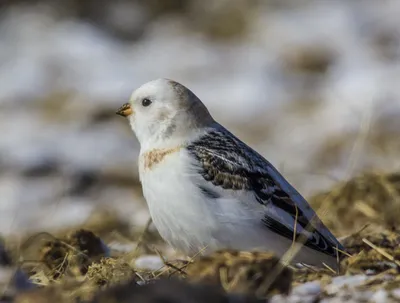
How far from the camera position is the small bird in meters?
3.83

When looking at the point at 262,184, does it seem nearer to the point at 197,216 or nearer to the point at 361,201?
the point at 197,216

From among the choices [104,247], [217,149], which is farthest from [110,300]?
[104,247]

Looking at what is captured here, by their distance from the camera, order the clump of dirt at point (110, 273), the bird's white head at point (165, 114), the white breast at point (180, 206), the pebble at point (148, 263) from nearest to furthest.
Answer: the clump of dirt at point (110, 273)
the white breast at point (180, 206)
the bird's white head at point (165, 114)
the pebble at point (148, 263)

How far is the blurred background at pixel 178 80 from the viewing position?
895 cm

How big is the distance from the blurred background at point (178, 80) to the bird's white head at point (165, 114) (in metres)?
2.52

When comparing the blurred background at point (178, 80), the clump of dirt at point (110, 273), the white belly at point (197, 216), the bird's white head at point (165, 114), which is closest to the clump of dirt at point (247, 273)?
the clump of dirt at point (110, 273)

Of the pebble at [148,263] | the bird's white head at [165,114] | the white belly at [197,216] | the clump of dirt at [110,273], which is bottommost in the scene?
the pebble at [148,263]

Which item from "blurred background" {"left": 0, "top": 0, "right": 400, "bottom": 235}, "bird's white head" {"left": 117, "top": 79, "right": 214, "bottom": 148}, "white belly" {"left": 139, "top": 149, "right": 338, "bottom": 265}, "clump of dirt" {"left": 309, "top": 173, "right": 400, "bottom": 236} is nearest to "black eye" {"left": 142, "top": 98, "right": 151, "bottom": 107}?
"bird's white head" {"left": 117, "top": 79, "right": 214, "bottom": 148}

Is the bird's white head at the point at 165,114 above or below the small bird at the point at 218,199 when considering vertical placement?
above

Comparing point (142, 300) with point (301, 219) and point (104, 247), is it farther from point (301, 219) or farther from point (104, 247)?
point (104, 247)

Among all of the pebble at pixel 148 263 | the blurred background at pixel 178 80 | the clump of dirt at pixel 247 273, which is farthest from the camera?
the blurred background at pixel 178 80

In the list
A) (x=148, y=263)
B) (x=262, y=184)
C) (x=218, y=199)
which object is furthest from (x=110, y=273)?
(x=148, y=263)

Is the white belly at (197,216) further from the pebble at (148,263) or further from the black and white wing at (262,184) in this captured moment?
the pebble at (148,263)

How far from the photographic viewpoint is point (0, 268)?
475 centimetres
